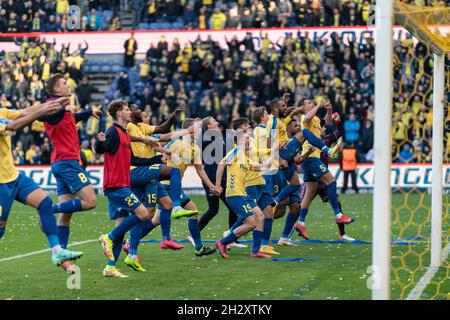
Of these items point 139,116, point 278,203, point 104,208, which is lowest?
point 104,208

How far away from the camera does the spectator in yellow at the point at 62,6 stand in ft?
110

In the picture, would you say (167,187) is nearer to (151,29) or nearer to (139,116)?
(139,116)

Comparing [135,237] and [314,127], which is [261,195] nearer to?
[314,127]

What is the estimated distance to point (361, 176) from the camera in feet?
89.9

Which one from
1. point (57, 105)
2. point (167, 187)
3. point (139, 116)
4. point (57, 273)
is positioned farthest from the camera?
point (167, 187)

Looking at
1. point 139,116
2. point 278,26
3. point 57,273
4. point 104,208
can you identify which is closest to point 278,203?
point 139,116

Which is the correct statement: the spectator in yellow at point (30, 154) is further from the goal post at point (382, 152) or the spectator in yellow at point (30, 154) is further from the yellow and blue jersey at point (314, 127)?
the goal post at point (382, 152)

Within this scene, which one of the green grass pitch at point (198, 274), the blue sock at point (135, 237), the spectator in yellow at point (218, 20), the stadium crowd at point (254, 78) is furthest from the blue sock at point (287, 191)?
the spectator in yellow at point (218, 20)

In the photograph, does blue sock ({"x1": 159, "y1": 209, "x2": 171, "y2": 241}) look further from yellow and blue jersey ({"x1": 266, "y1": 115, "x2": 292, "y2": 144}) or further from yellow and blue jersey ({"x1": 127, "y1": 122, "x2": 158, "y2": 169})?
yellow and blue jersey ({"x1": 266, "y1": 115, "x2": 292, "y2": 144})

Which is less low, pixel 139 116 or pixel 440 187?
pixel 139 116

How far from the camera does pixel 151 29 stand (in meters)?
33.1

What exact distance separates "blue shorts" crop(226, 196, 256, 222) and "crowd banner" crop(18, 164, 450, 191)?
13395mm
